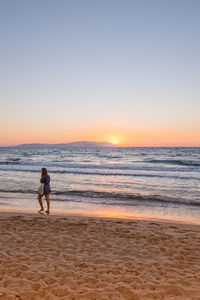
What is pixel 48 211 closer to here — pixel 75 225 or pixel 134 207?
pixel 75 225

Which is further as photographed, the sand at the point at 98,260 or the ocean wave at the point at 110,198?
the ocean wave at the point at 110,198

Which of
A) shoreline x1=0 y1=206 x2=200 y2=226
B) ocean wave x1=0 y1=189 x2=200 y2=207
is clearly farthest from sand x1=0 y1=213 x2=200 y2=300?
ocean wave x1=0 y1=189 x2=200 y2=207

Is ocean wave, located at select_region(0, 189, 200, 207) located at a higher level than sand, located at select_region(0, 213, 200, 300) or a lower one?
lower

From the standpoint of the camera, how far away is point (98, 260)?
5332 millimetres

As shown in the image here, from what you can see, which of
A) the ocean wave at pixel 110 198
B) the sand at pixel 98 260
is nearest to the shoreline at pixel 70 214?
the sand at pixel 98 260

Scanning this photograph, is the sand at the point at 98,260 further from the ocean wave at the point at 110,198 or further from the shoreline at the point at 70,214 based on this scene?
the ocean wave at the point at 110,198

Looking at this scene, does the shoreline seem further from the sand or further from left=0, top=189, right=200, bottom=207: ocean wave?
left=0, top=189, right=200, bottom=207: ocean wave

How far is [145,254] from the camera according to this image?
18.9 ft

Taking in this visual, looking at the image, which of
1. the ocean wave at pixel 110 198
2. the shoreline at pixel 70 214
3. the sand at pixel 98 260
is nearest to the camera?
→ the sand at pixel 98 260

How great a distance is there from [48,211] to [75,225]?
231 centimetres

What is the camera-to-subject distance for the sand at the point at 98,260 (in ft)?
13.5

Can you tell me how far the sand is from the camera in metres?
4.12

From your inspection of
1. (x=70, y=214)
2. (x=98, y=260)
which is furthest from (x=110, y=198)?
(x=98, y=260)

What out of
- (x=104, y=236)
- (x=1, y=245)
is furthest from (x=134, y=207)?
(x=1, y=245)
